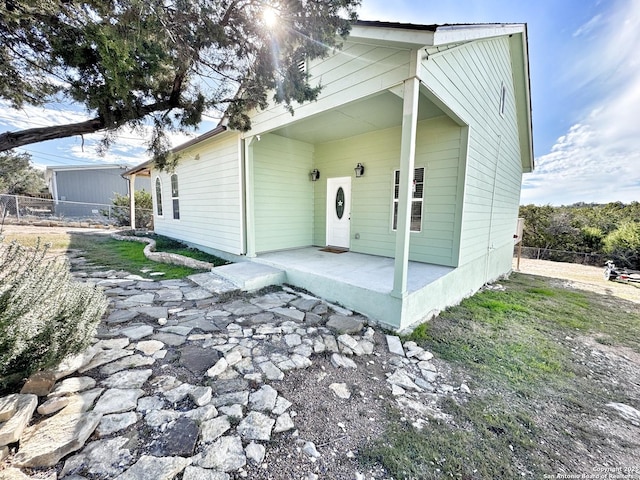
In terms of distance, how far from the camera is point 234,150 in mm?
6074

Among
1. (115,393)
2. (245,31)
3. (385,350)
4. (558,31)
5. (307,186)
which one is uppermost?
(558,31)

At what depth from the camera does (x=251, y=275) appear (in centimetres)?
486

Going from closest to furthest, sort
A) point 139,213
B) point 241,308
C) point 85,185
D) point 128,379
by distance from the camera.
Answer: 1. point 128,379
2. point 241,308
3. point 139,213
4. point 85,185

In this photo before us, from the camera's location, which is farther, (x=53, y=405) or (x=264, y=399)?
(x=264, y=399)

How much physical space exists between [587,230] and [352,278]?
20445 mm

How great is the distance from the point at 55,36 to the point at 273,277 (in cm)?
395

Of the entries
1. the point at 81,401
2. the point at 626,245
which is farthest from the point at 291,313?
the point at 626,245

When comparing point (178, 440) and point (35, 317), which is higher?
point (35, 317)

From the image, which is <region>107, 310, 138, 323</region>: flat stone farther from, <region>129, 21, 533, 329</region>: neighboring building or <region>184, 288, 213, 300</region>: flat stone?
<region>129, 21, 533, 329</region>: neighboring building

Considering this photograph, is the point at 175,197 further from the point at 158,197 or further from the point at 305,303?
the point at 305,303

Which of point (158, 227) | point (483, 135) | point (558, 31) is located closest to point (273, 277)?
point (483, 135)

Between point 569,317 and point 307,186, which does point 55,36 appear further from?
point 569,317

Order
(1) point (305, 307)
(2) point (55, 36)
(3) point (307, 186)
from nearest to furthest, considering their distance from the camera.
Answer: (2) point (55, 36) → (1) point (305, 307) → (3) point (307, 186)

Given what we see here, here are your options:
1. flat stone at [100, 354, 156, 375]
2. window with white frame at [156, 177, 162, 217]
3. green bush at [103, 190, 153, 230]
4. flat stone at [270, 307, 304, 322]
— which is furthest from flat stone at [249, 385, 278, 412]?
green bush at [103, 190, 153, 230]
